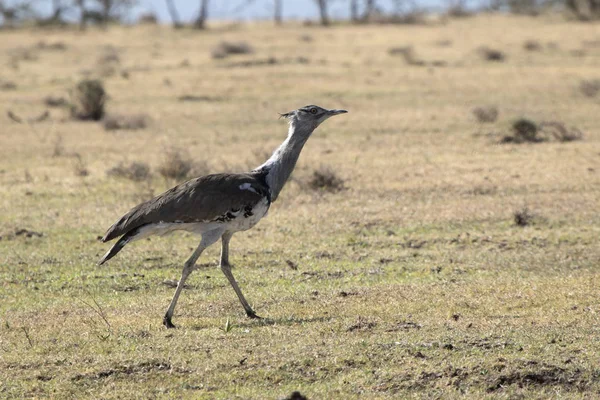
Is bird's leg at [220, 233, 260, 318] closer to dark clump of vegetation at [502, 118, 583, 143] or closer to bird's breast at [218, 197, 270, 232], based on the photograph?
bird's breast at [218, 197, 270, 232]

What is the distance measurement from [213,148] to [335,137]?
82.4 inches

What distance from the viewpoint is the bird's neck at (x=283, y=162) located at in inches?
299

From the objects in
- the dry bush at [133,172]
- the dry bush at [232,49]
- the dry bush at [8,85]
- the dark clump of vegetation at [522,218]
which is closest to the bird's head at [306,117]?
the dark clump of vegetation at [522,218]

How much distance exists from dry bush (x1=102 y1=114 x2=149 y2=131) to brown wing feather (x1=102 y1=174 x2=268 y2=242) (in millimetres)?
11168

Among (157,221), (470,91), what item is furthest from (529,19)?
(157,221)

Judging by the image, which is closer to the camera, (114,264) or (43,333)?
(43,333)

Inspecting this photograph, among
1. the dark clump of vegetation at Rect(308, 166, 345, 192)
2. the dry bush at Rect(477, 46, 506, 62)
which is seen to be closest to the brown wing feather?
the dark clump of vegetation at Rect(308, 166, 345, 192)

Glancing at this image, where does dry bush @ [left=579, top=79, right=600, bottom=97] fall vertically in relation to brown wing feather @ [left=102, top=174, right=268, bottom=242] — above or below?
below

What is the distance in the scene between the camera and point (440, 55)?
29266 mm

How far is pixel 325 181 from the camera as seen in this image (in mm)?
12906

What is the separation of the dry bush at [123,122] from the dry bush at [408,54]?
401 inches

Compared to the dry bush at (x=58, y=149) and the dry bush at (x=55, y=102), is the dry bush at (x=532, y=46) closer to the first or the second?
the dry bush at (x=55, y=102)

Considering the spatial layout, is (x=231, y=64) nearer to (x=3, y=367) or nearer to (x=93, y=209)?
(x=93, y=209)

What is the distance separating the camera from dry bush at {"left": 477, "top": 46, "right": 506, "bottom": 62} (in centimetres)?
2764
